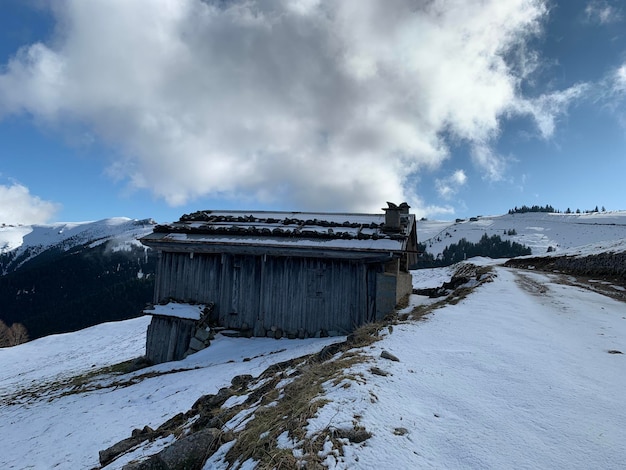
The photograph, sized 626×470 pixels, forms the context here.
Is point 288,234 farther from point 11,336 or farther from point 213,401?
point 11,336

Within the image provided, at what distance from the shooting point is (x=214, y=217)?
1688cm

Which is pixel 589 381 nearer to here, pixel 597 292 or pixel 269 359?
pixel 269 359

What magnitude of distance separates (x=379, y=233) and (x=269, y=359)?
22.5 ft

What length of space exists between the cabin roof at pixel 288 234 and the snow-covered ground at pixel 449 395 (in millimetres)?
3713

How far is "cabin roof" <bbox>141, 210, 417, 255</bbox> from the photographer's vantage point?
13.1 meters

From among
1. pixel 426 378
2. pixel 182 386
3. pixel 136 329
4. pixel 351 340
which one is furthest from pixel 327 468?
pixel 136 329

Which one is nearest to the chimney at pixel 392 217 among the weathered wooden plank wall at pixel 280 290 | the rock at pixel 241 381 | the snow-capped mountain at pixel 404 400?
the weathered wooden plank wall at pixel 280 290

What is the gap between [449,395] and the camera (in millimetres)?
4117

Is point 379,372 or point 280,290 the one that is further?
point 280,290

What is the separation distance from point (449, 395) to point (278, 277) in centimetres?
1025

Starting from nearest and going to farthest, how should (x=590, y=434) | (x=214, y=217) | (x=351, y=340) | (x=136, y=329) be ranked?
(x=590, y=434) → (x=351, y=340) → (x=214, y=217) → (x=136, y=329)

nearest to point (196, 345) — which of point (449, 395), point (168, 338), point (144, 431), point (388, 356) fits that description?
point (168, 338)

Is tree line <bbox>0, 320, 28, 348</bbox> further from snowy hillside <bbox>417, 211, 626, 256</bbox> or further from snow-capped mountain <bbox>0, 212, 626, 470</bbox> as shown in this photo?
snowy hillside <bbox>417, 211, 626, 256</bbox>

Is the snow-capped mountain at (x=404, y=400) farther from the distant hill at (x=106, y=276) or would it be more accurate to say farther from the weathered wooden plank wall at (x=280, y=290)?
the distant hill at (x=106, y=276)
